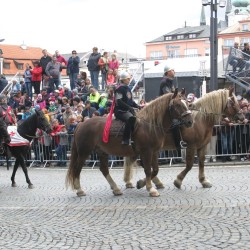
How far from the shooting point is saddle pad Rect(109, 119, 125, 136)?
11383 millimetres

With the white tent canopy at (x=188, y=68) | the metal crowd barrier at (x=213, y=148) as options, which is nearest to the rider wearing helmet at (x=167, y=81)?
the metal crowd barrier at (x=213, y=148)

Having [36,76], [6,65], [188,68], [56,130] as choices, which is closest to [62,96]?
[36,76]

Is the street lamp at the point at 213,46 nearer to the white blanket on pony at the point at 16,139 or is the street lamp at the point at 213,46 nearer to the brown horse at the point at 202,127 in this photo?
the brown horse at the point at 202,127

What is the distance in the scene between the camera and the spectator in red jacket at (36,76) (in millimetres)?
25141

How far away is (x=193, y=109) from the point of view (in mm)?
12070

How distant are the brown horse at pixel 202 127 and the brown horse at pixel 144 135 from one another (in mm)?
569

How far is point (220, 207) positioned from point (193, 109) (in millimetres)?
3268

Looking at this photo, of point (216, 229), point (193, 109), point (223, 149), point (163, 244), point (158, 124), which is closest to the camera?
point (163, 244)

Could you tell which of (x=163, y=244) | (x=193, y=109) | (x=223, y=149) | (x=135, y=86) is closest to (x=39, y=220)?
(x=163, y=244)

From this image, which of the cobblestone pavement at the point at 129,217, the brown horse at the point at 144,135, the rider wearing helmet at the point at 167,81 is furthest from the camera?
the rider wearing helmet at the point at 167,81

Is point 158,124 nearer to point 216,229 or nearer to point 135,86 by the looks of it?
point 216,229

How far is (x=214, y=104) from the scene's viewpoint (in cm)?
1212

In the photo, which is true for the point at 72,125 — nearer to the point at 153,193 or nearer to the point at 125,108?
the point at 125,108

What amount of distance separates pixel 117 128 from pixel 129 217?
287cm
